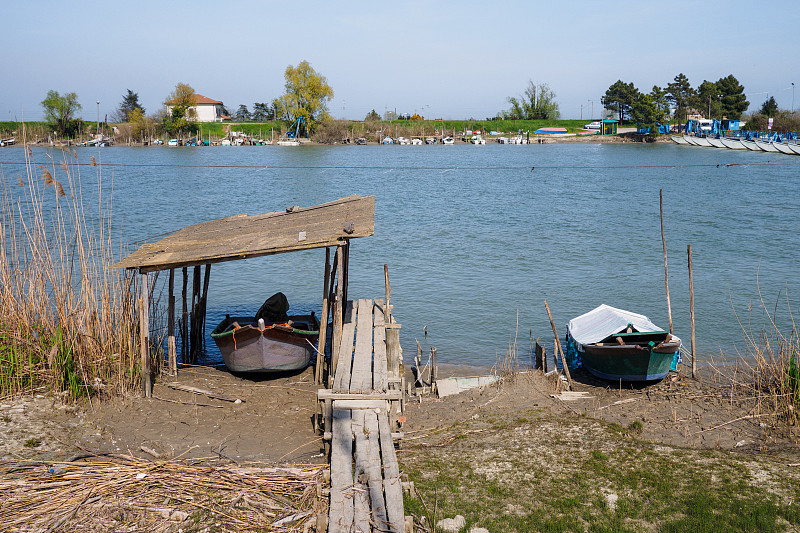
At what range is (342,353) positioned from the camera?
10461 mm

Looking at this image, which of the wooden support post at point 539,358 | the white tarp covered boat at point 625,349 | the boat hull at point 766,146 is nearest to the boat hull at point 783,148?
the boat hull at point 766,146

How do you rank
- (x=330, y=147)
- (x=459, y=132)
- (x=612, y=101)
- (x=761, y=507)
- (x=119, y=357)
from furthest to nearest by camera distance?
1. (x=459, y=132)
2. (x=612, y=101)
3. (x=330, y=147)
4. (x=119, y=357)
5. (x=761, y=507)

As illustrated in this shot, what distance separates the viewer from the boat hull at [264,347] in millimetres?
11227

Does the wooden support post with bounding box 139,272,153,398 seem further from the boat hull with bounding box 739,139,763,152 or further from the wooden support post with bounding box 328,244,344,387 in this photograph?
the boat hull with bounding box 739,139,763,152

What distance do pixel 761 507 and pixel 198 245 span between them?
28.7ft

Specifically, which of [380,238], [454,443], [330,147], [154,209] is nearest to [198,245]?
[454,443]

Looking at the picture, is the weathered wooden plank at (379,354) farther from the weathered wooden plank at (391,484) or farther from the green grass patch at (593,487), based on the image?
the weathered wooden plank at (391,484)

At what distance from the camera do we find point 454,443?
344 inches

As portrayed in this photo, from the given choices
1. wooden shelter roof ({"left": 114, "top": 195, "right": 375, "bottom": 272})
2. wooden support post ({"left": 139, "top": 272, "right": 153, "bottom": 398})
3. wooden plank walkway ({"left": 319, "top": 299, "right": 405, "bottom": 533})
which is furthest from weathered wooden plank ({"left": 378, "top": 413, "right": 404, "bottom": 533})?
wooden support post ({"left": 139, "top": 272, "right": 153, "bottom": 398})

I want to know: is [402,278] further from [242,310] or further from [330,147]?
[330,147]

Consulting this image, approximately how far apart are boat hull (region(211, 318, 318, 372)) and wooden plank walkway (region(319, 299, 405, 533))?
2.92 feet

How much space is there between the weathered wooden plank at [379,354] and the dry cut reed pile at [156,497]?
215 cm

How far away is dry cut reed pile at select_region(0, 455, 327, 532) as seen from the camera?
20.4ft

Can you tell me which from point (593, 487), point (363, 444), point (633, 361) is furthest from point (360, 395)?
point (633, 361)
